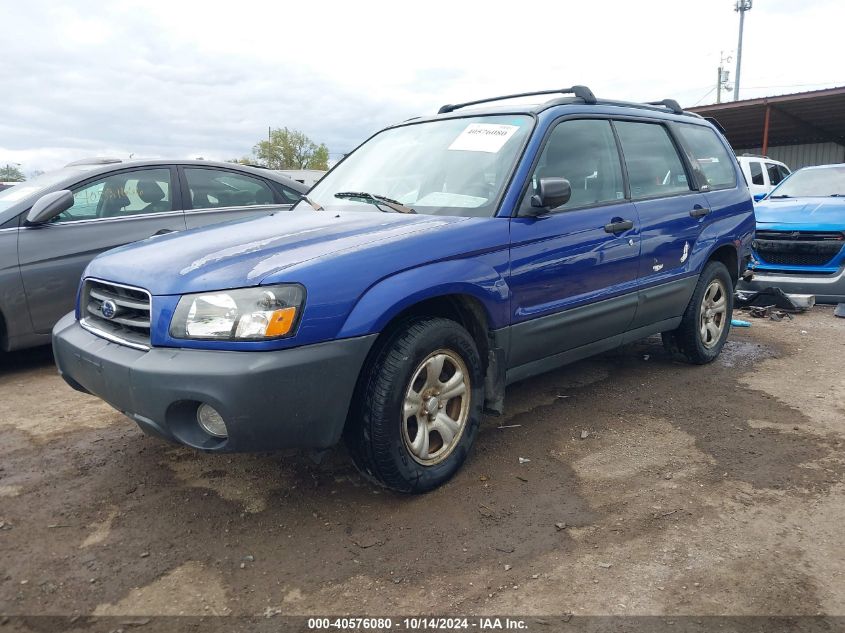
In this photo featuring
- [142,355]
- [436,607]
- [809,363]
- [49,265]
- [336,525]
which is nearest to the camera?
[436,607]

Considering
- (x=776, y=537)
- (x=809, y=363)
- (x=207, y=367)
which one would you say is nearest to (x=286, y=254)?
(x=207, y=367)

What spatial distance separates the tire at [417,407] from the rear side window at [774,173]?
13.1 m

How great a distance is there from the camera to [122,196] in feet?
16.7

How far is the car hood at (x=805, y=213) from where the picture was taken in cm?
689

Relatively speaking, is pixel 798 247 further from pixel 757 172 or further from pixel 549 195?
pixel 757 172

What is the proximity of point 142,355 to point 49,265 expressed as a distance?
2.66 metres

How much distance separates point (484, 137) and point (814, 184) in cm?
655

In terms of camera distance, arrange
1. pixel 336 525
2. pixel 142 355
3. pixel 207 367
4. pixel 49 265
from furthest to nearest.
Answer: pixel 49 265 < pixel 336 525 < pixel 142 355 < pixel 207 367

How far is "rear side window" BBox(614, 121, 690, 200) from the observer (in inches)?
159

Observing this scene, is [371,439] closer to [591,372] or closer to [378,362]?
[378,362]

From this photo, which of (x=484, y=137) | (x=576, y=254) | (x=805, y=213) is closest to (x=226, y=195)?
(x=484, y=137)

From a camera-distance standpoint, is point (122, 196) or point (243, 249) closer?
point (243, 249)

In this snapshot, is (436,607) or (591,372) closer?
(436,607)

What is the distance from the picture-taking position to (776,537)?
2568 mm
